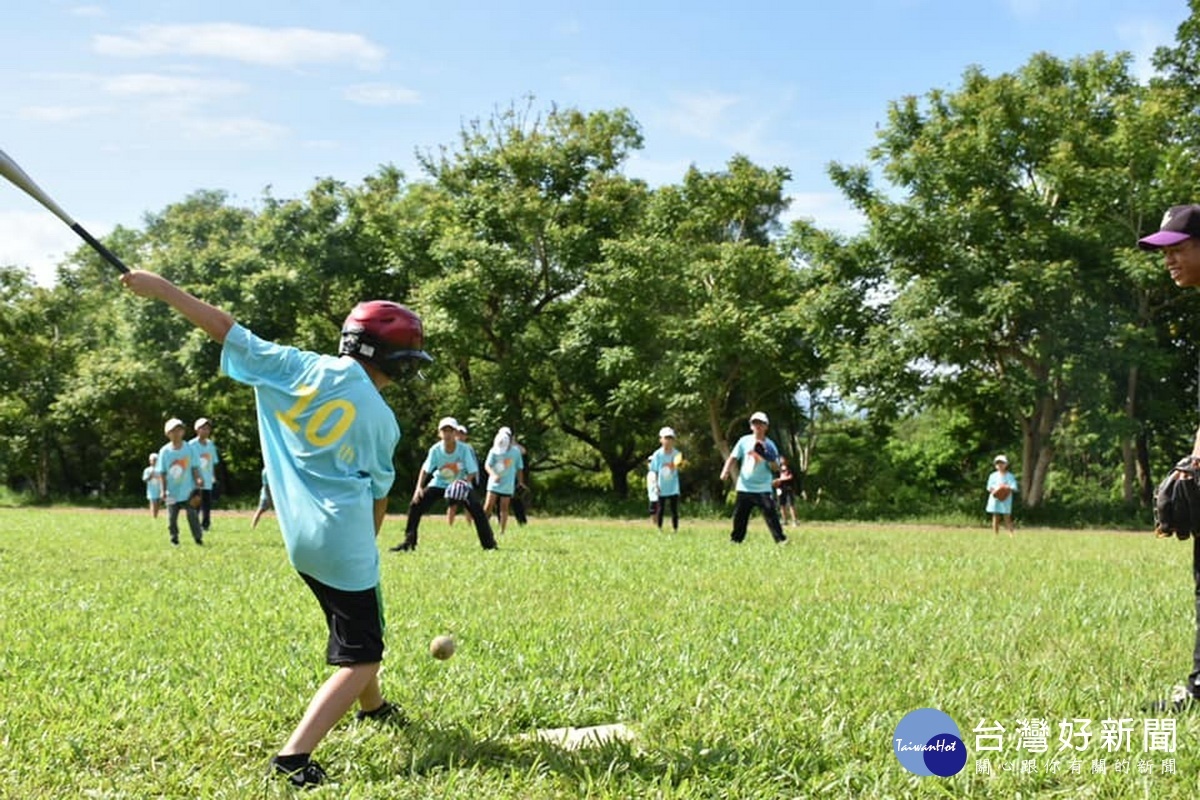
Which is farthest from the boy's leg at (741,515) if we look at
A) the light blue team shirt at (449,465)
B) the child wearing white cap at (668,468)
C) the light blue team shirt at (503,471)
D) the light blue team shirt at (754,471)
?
the child wearing white cap at (668,468)

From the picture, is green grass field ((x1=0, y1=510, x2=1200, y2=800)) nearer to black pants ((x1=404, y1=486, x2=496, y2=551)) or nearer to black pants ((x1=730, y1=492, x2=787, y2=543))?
black pants ((x1=404, y1=486, x2=496, y2=551))

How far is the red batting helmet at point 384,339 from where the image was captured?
14.1 feet

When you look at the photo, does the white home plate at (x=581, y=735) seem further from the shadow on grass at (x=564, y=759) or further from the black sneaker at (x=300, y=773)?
the black sneaker at (x=300, y=773)

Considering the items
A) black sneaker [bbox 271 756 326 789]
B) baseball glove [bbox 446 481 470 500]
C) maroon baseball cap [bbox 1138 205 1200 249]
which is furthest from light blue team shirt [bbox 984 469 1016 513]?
black sneaker [bbox 271 756 326 789]

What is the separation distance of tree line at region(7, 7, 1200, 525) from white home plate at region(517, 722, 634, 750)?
22.5 meters

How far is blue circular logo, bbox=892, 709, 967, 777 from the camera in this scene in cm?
419

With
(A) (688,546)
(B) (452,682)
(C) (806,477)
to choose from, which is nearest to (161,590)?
(B) (452,682)

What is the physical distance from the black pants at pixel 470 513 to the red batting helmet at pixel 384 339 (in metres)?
9.70

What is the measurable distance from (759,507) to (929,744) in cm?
1090

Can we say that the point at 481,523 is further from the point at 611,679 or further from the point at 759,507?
the point at 611,679

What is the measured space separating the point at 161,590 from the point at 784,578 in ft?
18.2

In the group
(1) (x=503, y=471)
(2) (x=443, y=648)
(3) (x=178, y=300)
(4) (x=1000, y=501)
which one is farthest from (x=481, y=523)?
(4) (x=1000, y=501)

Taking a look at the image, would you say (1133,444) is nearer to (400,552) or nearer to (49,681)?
(400,552)

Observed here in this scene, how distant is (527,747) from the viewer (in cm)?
446
